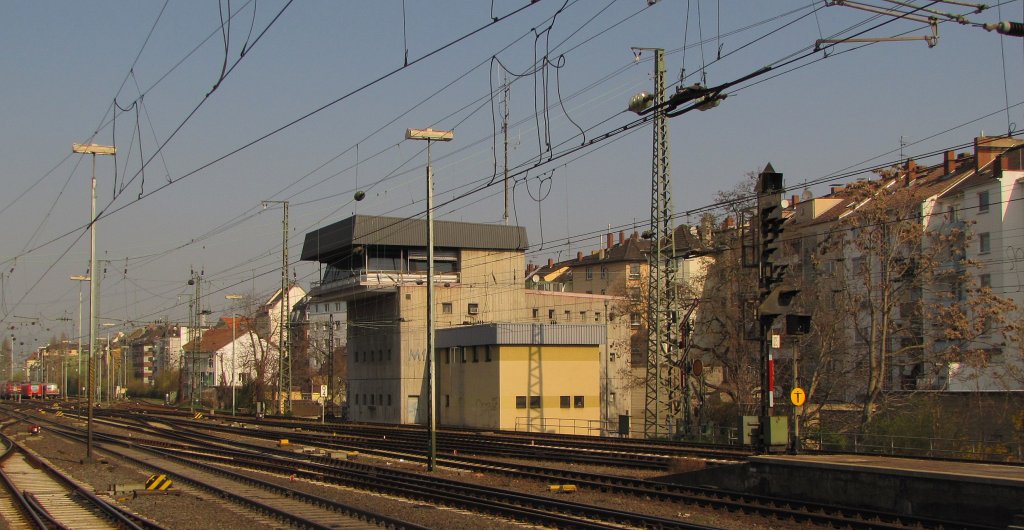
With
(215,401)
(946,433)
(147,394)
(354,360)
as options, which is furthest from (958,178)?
(147,394)

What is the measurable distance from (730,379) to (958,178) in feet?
96.1

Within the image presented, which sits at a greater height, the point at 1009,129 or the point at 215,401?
the point at 1009,129

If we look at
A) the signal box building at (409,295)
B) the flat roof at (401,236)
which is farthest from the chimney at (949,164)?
the flat roof at (401,236)

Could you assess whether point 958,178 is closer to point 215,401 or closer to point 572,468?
point 572,468

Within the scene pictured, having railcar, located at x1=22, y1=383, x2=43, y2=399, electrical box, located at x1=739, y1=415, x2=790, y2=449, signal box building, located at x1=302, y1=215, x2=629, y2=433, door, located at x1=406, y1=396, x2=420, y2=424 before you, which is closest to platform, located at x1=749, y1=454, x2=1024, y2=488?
electrical box, located at x1=739, y1=415, x2=790, y2=449

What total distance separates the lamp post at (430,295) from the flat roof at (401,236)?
3516 centimetres

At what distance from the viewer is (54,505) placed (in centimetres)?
2262

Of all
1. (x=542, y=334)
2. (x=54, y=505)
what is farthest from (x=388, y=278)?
(x=54, y=505)

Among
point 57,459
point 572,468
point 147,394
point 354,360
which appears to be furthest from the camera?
point 147,394

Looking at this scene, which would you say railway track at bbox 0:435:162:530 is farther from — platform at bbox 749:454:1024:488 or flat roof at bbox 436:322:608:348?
A: flat roof at bbox 436:322:608:348

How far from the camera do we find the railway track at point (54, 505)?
63.6ft

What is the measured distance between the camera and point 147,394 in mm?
145750

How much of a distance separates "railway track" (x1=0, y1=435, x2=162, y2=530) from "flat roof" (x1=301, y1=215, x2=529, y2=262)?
38.4 m

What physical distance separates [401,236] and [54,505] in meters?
47.8
